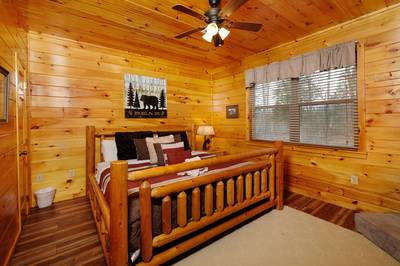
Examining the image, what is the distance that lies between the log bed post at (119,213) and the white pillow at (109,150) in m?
1.78

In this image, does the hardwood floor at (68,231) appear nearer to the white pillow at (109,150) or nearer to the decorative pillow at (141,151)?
the white pillow at (109,150)

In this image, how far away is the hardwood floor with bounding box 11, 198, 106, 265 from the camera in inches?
64.0

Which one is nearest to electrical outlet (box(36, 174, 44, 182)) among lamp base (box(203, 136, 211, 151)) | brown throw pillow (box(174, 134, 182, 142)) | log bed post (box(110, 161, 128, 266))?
brown throw pillow (box(174, 134, 182, 142))

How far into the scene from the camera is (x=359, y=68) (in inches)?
92.5

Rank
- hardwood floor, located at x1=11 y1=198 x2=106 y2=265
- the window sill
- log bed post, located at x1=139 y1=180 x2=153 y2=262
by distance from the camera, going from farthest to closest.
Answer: the window sill < hardwood floor, located at x1=11 y1=198 x2=106 y2=265 < log bed post, located at x1=139 y1=180 x2=153 y2=262

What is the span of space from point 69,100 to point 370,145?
13.0ft

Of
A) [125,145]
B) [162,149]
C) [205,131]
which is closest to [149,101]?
[125,145]

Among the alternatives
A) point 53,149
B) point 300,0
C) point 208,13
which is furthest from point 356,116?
point 53,149

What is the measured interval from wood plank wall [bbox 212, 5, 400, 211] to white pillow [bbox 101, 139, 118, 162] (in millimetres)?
2666

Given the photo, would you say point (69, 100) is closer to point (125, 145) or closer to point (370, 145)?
point (125, 145)

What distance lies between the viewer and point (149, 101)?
359cm

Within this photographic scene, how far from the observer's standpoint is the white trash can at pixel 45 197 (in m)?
2.54

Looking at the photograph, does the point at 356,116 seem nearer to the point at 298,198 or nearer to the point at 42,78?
the point at 298,198

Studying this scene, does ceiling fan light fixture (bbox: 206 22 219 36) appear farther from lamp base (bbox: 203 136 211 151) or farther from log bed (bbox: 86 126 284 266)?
lamp base (bbox: 203 136 211 151)
